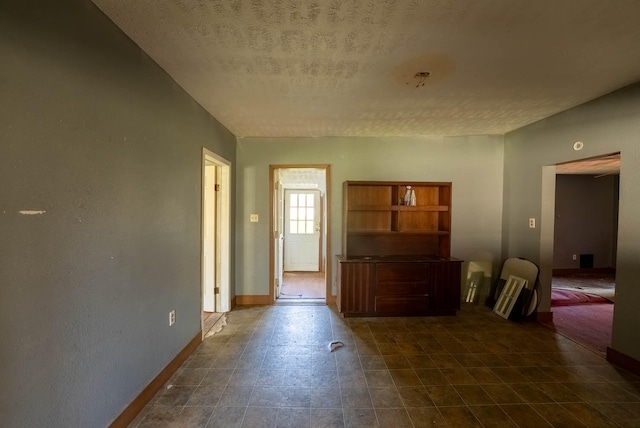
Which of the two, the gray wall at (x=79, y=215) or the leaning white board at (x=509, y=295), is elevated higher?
the gray wall at (x=79, y=215)

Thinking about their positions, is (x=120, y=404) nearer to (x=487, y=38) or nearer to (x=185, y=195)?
(x=185, y=195)

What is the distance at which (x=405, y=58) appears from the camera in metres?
1.85

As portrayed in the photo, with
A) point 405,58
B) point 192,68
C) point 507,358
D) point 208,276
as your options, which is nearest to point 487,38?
point 405,58

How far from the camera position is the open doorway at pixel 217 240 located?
3.52m

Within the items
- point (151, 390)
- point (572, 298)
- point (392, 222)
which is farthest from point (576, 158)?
point (151, 390)

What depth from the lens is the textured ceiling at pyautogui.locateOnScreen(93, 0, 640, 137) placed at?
141 centimetres

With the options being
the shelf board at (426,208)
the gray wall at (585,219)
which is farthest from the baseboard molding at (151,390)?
the gray wall at (585,219)

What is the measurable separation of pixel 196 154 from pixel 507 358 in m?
3.56

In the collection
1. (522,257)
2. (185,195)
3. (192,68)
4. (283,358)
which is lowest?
(283,358)

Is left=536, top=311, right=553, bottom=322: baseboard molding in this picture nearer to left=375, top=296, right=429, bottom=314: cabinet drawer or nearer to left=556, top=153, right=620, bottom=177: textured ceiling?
left=375, top=296, right=429, bottom=314: cabinet drawer

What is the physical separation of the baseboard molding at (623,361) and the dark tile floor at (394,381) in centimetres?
6

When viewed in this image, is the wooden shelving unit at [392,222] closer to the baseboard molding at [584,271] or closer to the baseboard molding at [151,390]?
the baseboard molding at [151,390]

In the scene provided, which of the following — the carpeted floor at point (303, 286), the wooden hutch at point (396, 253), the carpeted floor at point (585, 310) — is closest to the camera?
the carpeted floor at point (585, 310)

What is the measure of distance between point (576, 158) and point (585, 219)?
4.58 meters
